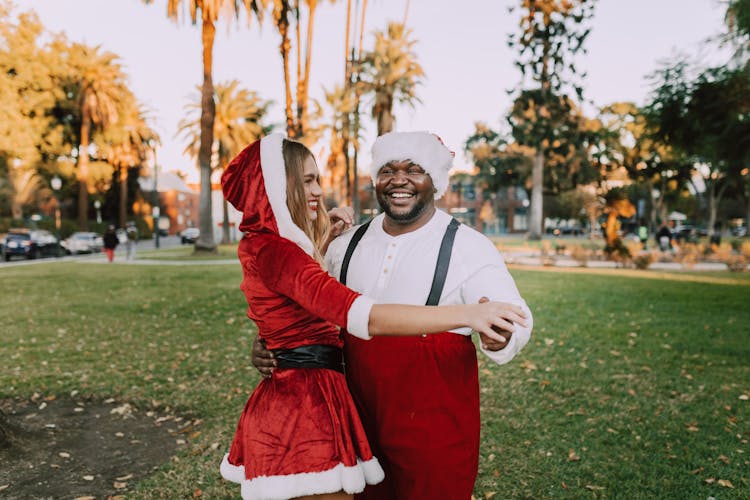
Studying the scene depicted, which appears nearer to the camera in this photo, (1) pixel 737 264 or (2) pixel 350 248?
(2) pixel 350 248

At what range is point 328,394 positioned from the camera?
2.30 metres

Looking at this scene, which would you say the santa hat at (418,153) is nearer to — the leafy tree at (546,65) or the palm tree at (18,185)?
the leafy tree at (546,65)

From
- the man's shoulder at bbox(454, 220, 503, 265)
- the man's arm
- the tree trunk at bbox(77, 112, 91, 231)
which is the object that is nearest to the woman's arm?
the man's arm

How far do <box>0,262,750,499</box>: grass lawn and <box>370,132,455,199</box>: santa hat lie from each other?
288cm

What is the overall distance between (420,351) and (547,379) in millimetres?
5525

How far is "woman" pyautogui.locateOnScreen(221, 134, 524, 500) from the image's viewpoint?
2.16m

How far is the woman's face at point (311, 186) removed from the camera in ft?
7.83

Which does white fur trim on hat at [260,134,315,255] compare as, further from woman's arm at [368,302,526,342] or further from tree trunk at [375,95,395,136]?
tree trunk at [375,95,395,136]

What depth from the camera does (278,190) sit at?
2.27 m

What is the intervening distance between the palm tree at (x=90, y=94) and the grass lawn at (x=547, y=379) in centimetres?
3506

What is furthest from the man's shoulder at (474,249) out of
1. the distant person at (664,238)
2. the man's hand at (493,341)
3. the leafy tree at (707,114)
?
the distant person at (664,238)

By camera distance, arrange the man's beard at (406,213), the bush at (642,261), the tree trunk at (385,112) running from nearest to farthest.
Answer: the man's beard at (406,213) < the bush at (642,261) < the tree trunk at (385,112)

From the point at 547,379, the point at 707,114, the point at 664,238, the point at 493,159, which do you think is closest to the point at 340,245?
the point at 547,379

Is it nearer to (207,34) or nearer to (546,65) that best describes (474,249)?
(546,65)
